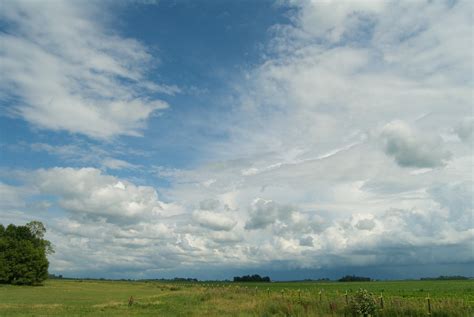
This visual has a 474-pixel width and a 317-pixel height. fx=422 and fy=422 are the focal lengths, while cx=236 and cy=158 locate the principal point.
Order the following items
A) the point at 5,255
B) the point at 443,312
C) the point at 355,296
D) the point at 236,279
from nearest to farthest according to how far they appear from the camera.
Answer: the point at 443,312 < the point at 355,296 < the point at 5,255 < the point at 236,279

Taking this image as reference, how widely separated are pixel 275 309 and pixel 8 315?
17707 millimetres

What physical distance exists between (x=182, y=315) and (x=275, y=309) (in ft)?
20.4

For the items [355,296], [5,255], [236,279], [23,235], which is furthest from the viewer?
[236,279]

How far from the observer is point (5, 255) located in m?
88.1

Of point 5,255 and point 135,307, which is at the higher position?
point 5,255

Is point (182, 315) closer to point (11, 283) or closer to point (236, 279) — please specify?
point (11, 283)

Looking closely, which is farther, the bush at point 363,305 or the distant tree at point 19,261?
the distant tree at point 19,261

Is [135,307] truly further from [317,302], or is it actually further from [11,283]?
[11,283]

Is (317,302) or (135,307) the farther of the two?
(135,307)

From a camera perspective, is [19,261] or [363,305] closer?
[363,305]

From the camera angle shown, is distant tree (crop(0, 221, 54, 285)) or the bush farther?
distant tree (crop(0, 221, 54, 285))

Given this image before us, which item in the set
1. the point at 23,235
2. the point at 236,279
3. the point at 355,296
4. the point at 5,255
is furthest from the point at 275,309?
the point at 236,279

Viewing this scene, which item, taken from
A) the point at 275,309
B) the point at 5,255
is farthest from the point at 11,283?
the point at 275,309

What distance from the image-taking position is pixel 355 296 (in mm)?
24906
